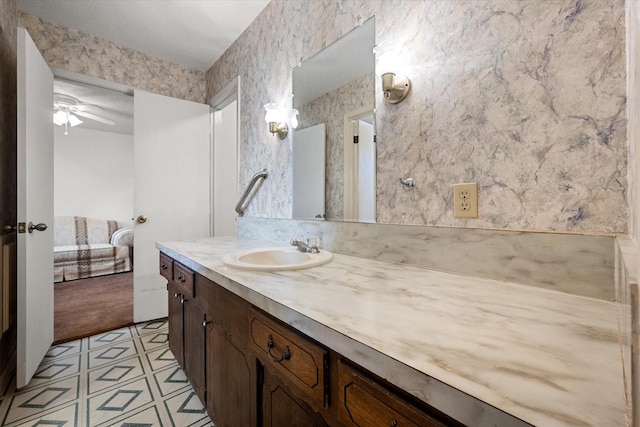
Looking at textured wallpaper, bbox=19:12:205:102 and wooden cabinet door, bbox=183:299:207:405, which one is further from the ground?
textured wallpaper, bbox=19:12:205:102

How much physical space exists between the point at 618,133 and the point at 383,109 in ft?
2.34

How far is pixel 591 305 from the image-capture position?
625 mm

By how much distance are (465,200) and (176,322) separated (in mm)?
1575

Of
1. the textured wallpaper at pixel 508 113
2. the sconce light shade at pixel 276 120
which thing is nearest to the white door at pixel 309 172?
the sconce light shade at pixel 276 120

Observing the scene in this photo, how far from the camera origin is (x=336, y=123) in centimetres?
140

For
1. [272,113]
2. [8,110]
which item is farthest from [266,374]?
[8,110]

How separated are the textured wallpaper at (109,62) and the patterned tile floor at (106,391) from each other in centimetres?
208

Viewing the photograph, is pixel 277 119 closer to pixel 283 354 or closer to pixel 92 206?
pixel 283 354

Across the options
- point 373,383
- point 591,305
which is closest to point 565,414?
point 373,383

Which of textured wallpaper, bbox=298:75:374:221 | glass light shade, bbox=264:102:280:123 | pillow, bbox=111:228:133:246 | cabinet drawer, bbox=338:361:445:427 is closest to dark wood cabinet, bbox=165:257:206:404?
textured wallpaper, bbox=298:75:374:221

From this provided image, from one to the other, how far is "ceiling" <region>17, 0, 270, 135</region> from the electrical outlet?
70.8 inches

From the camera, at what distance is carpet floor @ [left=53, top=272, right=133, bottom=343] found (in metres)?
2.29

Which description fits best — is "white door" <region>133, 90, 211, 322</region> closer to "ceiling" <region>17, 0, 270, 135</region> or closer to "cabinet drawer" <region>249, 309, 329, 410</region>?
"ceiling" <region>17, 0, 270, 135</region>

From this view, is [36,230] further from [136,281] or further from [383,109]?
[383,109]
